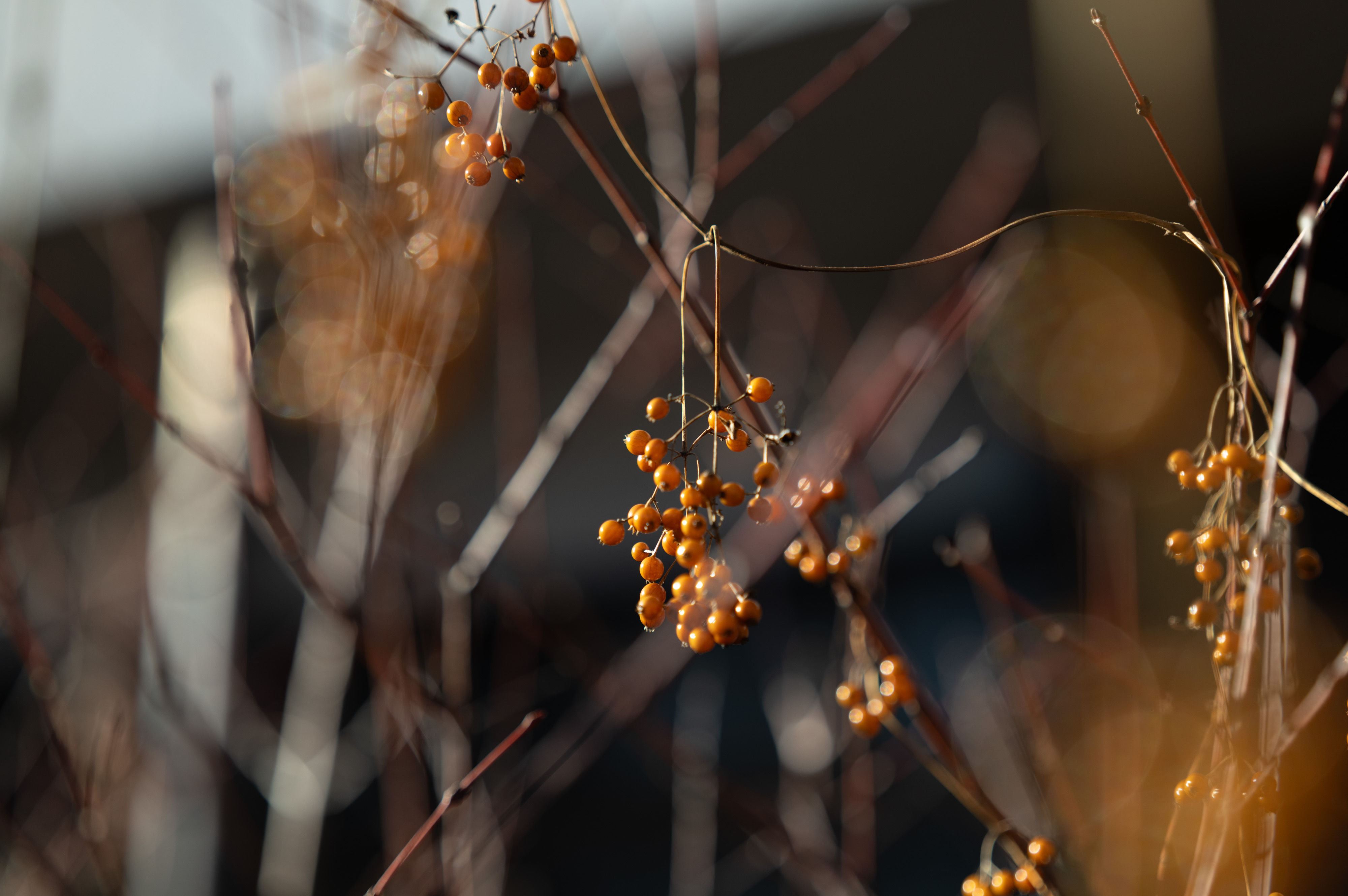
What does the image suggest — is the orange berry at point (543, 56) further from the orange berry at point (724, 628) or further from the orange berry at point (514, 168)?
the orange berry at point (724, 628)

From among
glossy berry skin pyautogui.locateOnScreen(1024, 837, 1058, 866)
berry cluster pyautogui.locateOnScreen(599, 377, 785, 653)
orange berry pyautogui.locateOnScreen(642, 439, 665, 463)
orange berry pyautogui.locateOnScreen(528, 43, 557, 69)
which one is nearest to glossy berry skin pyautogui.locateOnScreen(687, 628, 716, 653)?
berry cluster pyautogui.locateOnScreen(599, 377, 785, 653)

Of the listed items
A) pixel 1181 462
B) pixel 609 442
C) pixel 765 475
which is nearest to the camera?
pixel 765 475

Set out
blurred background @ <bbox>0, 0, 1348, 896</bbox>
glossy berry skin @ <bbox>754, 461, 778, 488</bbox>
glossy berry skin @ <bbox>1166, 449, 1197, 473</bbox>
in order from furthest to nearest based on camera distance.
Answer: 1. blurred background @ <bbox>0, 0, 1348, 896</bbox>
2. glossy berry skin @ <bbox>1166, 449, 1197, 473</bbox>
3. glossy berry skin @ <bbox>754, 461, 778, 488</bbox>

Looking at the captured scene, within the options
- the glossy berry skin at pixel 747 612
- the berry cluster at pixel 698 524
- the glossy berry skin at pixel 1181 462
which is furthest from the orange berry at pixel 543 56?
the glossy berry skin at pixel 1181 462

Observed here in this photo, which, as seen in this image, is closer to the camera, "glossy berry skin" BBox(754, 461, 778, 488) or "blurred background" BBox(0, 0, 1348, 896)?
"glossy berry skin" BBox(754, 461, 778, 488)

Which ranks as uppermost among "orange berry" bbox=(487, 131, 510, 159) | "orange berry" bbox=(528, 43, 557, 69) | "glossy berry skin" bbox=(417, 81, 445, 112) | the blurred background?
"orange berry" bbox=(528, 43, 557, 69)

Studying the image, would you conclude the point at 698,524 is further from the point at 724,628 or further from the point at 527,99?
the point at 527,99

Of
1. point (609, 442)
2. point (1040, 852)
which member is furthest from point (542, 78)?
point (609, 442)

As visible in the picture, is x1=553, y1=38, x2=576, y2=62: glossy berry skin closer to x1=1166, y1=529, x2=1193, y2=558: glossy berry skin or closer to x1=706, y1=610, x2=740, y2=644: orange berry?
x1=706, y1=610, x2=740, y2=644: orange berry
